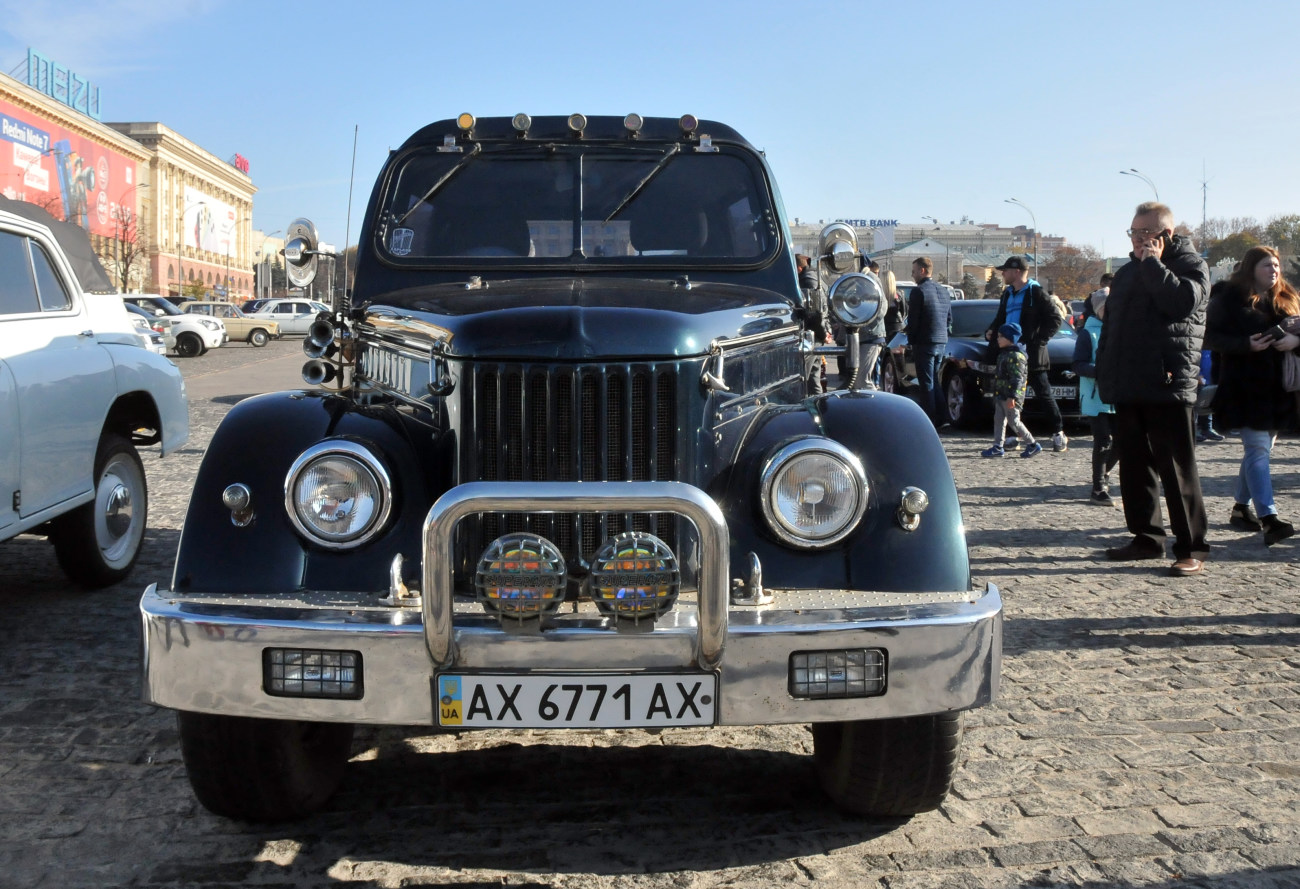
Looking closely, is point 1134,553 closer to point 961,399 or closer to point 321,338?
point 321,338

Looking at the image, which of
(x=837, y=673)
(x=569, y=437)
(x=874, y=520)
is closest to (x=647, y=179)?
(x=569, y=437)

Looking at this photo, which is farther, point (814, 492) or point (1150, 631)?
point (1150, 631)

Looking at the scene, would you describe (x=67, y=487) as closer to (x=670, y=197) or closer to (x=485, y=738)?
(x=485, y=738)

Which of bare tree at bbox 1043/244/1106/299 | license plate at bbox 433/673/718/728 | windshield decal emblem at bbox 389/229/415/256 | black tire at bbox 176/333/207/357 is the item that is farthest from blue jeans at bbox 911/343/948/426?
bare tree at bbox 1043/244/1106/299

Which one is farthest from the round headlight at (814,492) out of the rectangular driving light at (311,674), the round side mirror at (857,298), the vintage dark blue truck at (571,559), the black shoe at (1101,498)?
the black shoe at (1101,498)

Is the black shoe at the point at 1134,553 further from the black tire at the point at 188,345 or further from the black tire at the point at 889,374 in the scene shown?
the black tire at the point at 188,345

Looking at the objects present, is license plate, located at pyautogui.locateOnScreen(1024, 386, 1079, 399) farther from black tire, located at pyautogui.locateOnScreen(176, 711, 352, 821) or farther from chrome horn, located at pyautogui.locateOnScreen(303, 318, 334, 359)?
black tire, located at pyautogui.locateOnScreen(176, 711, 352, 821)

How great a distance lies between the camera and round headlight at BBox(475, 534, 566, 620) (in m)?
2.80

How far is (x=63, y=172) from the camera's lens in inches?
2803

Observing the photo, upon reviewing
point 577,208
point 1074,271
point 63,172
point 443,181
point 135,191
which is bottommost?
point 577,208

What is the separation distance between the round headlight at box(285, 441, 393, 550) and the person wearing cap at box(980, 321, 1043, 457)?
29.6 ft

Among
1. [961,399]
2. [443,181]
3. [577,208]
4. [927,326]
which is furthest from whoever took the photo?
[961,399]

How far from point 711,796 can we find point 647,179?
7.48ft

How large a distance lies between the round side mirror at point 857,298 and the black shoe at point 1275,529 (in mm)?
4122
